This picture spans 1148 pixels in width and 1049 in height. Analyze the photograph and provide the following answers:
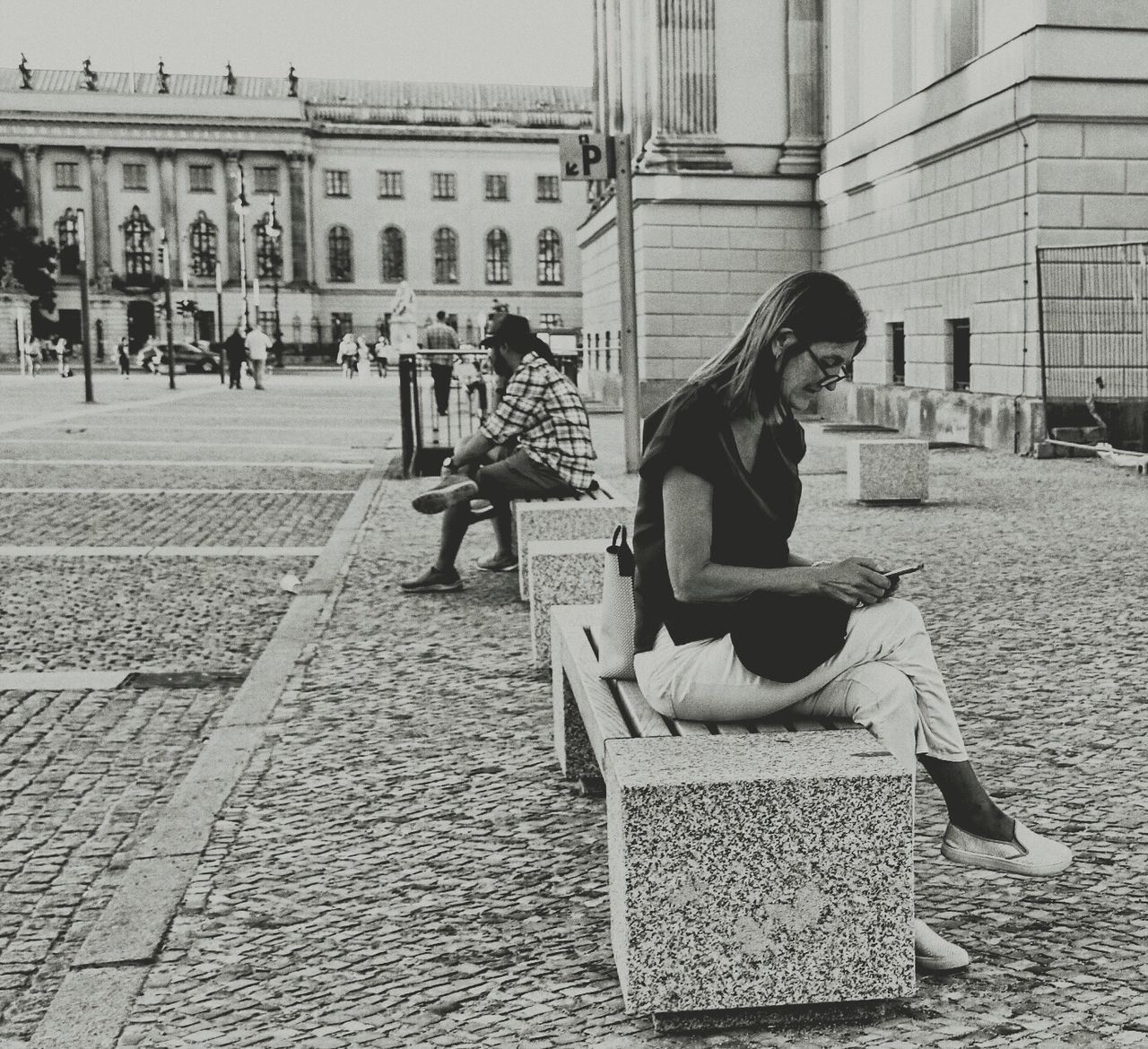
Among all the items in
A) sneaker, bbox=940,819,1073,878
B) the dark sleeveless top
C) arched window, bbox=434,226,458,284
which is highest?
arched window, bbox=434,226,458,284

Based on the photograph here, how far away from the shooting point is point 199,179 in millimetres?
90562

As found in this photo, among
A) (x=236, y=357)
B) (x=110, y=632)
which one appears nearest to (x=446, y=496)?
(x=110, y=632)

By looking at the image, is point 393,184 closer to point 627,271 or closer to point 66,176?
point 66,176

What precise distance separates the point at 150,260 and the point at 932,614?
8947 centimetres

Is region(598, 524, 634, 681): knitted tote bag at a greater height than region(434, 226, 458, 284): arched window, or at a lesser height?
lesser

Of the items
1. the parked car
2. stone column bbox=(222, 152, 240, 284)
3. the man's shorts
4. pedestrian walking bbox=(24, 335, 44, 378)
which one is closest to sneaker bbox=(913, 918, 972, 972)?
the man's shorts

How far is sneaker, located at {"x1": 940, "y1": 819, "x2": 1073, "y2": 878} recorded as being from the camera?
11.4ft

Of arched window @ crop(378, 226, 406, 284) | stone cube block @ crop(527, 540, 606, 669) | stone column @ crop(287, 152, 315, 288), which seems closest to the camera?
stone cube block @ crop(527, 540, 606, 669)

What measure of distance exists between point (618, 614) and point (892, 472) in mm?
8391

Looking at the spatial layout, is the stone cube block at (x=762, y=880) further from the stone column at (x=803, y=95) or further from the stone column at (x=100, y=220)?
the stone column at (x=100, y=220)

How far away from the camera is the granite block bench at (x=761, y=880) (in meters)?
2.95

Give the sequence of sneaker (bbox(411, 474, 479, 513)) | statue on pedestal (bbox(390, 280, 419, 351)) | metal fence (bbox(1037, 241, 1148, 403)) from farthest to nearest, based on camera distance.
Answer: statue on pedestal (bbox(390, 280, 419, 351)) → metal fence (bbox(1037, 241, 1148, 403)) → sneaker (bbox(411, 474, 479, 513))

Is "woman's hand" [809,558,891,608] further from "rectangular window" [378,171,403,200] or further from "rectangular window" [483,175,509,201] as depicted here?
"rectangular window" [378,171,403,200]

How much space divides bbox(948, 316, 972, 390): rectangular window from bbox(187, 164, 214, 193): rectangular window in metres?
77.5
